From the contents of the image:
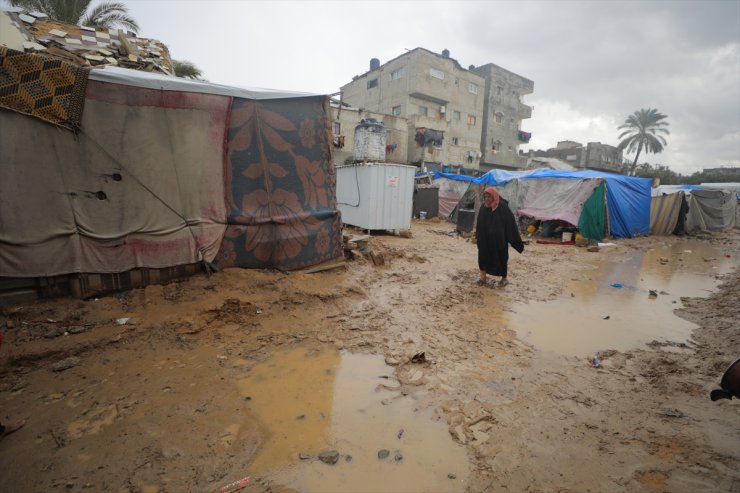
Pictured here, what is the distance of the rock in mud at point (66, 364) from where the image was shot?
264 cm

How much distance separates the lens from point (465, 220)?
11828 millimetres

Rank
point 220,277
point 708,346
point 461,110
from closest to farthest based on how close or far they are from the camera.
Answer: point 708,346
point 220,277
point 461,110

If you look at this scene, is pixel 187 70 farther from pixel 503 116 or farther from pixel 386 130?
pixel 503 116

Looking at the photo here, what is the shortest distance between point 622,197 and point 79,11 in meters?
20.6

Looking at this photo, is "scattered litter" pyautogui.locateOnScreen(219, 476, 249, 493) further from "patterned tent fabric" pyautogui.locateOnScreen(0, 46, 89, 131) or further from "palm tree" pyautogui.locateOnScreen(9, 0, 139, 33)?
"palm tree" pyautogui.locateOnScreen(9, 0, 139, 33)

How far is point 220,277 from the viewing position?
4.12 metres

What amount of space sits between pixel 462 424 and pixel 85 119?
4.41m

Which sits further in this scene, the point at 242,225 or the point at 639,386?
the point at 242,225

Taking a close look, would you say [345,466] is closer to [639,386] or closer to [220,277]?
[639,386]

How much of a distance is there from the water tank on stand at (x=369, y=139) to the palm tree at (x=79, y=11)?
8944 mm

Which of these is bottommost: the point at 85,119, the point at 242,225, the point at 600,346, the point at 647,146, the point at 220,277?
the point at 600,346

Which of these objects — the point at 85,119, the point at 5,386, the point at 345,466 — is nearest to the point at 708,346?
the point at 345,466

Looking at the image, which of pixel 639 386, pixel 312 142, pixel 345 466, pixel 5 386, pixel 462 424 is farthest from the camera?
pixel 312 142

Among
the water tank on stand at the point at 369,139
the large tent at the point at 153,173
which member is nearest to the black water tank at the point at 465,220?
the water tank on stand at the point at 369,139
